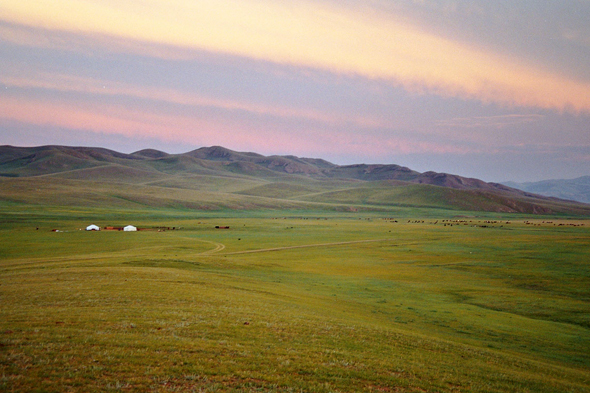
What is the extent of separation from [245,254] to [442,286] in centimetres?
3313

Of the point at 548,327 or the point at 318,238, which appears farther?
the point at 318,238

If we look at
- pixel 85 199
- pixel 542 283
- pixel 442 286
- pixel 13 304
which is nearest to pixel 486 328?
pixel 442 286

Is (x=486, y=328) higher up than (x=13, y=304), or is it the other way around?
(x=13, y=304)

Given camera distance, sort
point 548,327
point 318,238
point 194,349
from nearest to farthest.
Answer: point 194,349 < point 548,327 < point 318,238

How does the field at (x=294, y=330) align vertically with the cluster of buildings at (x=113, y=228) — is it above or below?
above

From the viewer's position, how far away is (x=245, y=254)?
6769 centimetres

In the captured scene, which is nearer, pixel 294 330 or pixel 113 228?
pixel 294 330

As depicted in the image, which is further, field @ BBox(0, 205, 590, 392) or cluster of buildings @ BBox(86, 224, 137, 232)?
cluster of buildings @ BBox(86, 224, 137, 232)

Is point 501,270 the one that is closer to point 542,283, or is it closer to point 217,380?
point 542,283

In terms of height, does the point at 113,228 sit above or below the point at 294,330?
below

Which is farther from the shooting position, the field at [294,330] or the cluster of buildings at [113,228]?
the cluster of buildings at [113,228]

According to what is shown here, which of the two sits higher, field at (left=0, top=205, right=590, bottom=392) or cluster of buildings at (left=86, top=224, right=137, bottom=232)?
field at (left=0, top=205, right=590, bottom=392)

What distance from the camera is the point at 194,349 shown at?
14797 millimetres

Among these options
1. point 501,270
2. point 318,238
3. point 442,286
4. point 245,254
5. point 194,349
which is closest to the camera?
point 194,349
